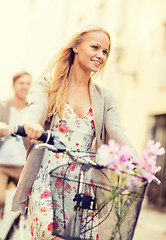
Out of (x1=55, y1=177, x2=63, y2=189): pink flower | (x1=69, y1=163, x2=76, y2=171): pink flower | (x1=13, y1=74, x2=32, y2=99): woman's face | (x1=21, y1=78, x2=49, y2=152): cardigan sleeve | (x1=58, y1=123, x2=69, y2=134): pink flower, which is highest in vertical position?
(x1=13, y1=74, x2=32, y2=99): woman's face

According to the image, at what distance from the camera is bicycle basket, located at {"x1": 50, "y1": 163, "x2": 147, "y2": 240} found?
217 cm

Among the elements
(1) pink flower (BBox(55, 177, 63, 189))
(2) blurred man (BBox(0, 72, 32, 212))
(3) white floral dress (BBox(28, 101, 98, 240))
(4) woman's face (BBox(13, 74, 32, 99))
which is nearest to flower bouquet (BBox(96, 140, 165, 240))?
(3) white floral dress (BBox(28, 101, 98, 240))

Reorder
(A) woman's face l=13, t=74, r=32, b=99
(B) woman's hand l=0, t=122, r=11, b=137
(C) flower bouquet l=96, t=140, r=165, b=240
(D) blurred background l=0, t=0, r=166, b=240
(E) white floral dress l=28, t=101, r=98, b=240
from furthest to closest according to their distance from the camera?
(D) blurred background l=0, t=0, r=166, b=240 → (A) woman's face l=13, t=74, r=32, b=99 → (E) white floral dress l=28, t=101, r=98, b=240 → (B) woman's hand l=0, t=122, r=11, b=137 → (C) flower bouquet l=96, t=140, r=165, b=240

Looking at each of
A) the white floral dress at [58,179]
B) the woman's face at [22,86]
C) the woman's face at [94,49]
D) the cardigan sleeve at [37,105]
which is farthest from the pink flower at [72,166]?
the woman's face at [22,86]

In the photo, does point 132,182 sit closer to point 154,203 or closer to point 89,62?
point 89,62

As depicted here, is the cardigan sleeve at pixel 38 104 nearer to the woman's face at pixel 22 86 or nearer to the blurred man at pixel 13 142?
the blurred man at pixel 13 142

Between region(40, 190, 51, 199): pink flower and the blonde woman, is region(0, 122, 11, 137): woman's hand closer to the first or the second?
the blonde woman

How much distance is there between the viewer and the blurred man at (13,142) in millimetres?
4914

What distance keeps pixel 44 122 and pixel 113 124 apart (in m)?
0.41

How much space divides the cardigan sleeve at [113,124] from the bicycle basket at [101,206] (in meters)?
0.58

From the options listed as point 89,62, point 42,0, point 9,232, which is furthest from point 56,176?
point 42,0

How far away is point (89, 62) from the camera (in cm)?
301

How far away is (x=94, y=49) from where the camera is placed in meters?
2.97

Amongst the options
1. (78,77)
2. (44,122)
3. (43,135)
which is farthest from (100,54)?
(43,135)
